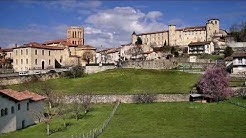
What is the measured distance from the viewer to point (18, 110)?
5056 centimetres

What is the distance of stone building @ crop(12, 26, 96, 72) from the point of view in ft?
360

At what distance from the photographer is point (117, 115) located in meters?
55.2

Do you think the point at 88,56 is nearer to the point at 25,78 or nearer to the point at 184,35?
the point at 25,78

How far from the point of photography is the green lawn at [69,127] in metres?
43.2

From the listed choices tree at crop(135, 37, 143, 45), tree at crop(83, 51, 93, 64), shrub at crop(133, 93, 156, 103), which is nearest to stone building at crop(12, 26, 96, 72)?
tree at crop(83, 51, 93, 64)

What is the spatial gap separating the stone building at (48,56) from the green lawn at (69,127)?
5517cm

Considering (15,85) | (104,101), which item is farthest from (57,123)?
(15,85)

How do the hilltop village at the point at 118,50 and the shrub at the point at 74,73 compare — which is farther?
the hilltop village at the point at 118,50

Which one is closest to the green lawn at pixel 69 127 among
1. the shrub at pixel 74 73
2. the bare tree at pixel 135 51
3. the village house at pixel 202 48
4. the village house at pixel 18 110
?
the village house at pixel 18 110

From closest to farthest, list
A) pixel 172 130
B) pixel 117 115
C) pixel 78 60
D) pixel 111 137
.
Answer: pixel 111 137
pixel 172 130
pixel 117 115
pixel 78 60

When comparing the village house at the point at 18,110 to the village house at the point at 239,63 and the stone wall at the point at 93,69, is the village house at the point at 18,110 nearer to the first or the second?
the stone wall at the point at 93,69

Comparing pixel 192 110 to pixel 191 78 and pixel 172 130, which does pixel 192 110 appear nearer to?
pixel 172 130

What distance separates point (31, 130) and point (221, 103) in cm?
3078

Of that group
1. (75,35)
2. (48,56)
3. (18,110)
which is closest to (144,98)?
(18,110)
